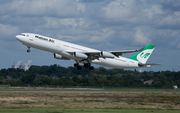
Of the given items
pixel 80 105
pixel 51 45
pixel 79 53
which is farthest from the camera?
pixel 79 53

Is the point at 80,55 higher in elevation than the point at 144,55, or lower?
lower

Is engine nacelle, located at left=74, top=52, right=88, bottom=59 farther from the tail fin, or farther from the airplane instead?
the tail fin

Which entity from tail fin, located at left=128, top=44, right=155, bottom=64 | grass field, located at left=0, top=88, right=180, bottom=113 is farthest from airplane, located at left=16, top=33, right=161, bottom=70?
grass field, located at left=0, top=88, right=180, bottom=113

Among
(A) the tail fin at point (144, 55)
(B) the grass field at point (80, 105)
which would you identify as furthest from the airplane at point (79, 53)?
(B) the grass field at point (80, 105)

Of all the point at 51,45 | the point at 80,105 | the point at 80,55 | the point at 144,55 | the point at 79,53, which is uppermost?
the point at 51,45

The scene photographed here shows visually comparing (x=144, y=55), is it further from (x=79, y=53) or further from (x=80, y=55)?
(x=79, y=53)

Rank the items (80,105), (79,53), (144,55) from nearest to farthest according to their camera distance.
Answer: (80,105)
(79,53)
(144,55)

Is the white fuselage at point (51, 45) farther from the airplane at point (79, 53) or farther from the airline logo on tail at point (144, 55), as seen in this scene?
the airline logo on tail at point (144, 55)

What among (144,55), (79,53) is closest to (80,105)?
(79,53)

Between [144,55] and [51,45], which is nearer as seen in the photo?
[51,45]

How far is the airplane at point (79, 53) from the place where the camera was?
4512 cm

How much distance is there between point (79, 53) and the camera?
48562 mm

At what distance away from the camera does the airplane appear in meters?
45.1

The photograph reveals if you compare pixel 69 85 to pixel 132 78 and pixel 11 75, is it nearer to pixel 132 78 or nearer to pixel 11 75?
pixel 132 78
